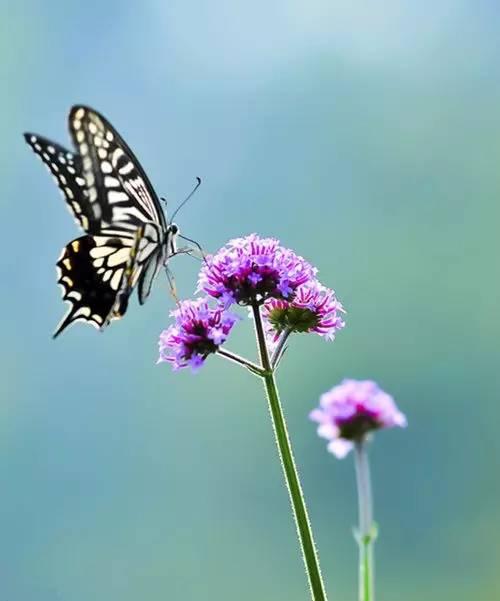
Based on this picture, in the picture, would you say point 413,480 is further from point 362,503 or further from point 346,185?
point 362,503

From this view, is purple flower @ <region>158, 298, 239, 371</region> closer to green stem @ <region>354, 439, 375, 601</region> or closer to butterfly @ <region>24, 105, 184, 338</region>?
butterfly @ <region>24, 105, 184, 338</region>

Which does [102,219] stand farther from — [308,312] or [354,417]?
[354,417]

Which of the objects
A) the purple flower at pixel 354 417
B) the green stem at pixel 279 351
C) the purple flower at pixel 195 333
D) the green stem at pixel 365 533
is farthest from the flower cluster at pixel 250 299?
the green stem at pixel 365 533

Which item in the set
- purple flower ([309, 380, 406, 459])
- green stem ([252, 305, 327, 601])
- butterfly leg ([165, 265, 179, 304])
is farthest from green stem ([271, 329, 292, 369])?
purple flower ([309, 380, 406, 459])

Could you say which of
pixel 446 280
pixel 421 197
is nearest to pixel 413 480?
pixel 446 280

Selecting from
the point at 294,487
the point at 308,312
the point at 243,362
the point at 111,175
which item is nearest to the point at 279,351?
the point at 243,362

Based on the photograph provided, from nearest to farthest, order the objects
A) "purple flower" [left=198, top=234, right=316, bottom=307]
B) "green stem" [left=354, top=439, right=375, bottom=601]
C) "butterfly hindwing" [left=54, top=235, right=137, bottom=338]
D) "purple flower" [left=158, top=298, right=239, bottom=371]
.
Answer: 1. "green stem" [left=354, top=439, right=375, bottom=601]
2. "purple flower" [left=158, top=298, right=239, bottom=371]
3. "purple flower" [left=198, top=234, right=316, bottom=307]
4. "butterfly hindwing" [left=54, top=235, right=137, bottom=338]
